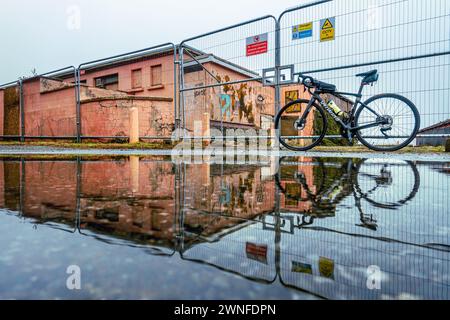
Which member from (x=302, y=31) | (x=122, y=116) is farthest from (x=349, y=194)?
(x=122, y=116)

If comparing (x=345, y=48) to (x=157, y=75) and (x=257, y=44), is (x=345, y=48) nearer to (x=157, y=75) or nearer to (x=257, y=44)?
(x=257, y=44)

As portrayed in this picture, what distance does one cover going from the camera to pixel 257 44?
6.57m

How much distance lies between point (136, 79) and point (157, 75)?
1605mm

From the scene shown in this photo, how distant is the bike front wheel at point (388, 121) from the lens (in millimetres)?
4164

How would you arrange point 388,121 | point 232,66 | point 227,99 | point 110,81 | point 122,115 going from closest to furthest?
1. point 388,121
2. point 232,66
3. point 122,115
4. point 227,99
5. point 110,81

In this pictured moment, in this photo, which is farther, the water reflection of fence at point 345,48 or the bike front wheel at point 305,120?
the water reflection of fence at point 345,48

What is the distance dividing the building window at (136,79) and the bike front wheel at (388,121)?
14444 millimetres

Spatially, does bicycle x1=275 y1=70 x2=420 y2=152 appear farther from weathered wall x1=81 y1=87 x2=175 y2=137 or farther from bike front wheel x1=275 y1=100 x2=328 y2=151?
weathered wall x1=81 y1=87 x2=175 y2=137

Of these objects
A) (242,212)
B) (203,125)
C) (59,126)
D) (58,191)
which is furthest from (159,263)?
(59,126)

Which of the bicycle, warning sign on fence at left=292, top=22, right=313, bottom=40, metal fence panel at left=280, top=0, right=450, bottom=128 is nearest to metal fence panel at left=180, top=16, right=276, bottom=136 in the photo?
warning sign on fence at left=292, top=22, right=313, bottom=40

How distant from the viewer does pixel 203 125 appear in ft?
34.0

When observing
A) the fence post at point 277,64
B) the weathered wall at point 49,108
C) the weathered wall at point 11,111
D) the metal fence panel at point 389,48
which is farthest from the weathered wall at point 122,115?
the metal fence panel at point 389,48

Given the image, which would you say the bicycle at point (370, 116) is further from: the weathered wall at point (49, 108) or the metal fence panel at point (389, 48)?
the weathered wall at point (49, 108)
